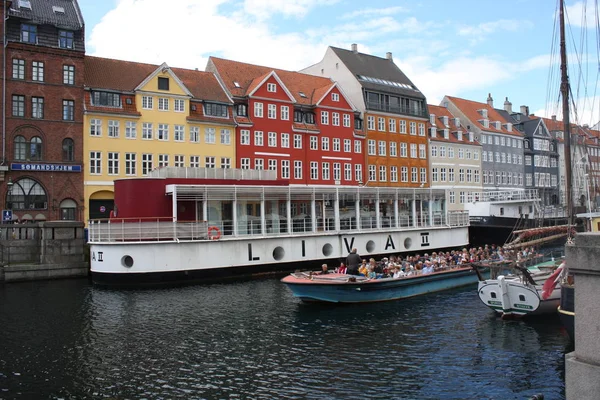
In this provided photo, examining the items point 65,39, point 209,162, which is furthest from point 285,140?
point 65,39

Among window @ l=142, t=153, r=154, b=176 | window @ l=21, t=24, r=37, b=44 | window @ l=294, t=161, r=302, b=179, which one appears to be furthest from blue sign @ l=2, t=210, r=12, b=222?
window @ l=294, t=161, r=302, b=179

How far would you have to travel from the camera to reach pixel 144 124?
4538 centimetres

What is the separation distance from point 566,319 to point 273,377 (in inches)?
336

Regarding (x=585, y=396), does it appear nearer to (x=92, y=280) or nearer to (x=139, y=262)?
(x=139, y=262)

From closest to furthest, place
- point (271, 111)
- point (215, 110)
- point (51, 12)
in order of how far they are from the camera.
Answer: point (51, 12) < point (215, 110) < point (271, 111)

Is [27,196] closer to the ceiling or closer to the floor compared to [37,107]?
closer to the floor

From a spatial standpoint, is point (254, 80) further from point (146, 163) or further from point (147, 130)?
point (146, 163)

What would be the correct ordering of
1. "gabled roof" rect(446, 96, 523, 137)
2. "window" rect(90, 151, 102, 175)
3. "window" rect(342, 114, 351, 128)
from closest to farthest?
1. "window" rect(90, 151, 102, 175)
2. "window" rect(342, 114, 351, 128)
3. "gabled roof" rect(446, 96, 523, 137)

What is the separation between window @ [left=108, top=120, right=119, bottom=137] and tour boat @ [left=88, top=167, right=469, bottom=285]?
8999 mm

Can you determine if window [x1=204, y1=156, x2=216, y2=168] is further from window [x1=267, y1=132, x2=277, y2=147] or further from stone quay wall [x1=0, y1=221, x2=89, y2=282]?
stone quay wall [x1=0, y1=221, x2=89, y2=282]

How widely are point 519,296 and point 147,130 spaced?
33774 mm

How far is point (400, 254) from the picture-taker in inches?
1673

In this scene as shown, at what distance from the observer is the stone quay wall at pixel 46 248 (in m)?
34.2

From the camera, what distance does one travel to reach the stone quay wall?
3419cm
